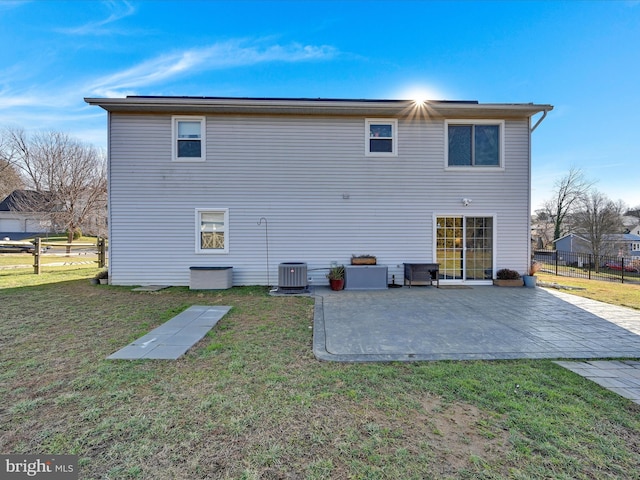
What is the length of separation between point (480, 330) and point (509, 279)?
5.00 meters

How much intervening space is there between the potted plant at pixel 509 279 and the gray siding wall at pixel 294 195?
327 millimetres

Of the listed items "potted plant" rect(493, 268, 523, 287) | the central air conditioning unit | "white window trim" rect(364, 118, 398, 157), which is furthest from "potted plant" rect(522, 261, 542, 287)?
the central air conditioning unit

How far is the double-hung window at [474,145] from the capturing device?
8703 mm

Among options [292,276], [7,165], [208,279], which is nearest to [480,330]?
[292,276]

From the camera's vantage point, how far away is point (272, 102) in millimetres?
7902

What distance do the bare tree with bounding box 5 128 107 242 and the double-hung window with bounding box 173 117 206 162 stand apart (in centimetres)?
1962

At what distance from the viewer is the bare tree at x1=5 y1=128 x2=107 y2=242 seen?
22266mm

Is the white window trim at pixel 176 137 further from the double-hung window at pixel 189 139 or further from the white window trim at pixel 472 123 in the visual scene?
the white window trim at pixel 472 123

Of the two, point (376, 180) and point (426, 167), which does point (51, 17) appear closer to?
point (376, 180)

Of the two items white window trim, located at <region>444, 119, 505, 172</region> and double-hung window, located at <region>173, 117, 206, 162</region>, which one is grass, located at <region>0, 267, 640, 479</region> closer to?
double-hung window, located at <region>173, 117, 206, 162</region>

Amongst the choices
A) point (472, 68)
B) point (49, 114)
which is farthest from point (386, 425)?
point (49, 114)

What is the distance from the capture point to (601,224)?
24.5 metres

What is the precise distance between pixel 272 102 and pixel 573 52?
10858mm

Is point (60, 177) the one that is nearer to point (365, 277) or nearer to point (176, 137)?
point (176, 137)
